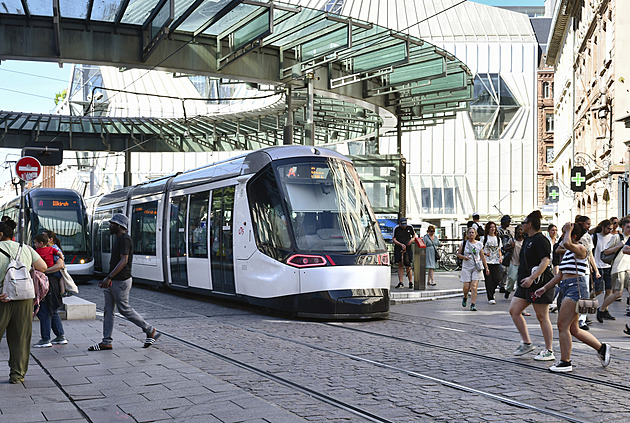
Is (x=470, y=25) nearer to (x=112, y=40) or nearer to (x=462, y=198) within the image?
(x=462, y=198)

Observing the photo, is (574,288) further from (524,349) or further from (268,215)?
(268,215)

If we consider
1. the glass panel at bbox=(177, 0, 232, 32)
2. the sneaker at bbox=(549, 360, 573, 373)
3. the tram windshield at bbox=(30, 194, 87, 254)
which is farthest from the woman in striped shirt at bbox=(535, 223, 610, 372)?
the tram windshield at bbox=(30, 194, 87, 254)

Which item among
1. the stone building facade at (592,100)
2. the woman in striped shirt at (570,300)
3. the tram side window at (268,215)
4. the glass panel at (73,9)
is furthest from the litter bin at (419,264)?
the woman in striped shirt at (570,300)

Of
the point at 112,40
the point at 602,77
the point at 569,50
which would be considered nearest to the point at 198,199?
the point at 112,40

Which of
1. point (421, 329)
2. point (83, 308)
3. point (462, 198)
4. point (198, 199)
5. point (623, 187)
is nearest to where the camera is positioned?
point (421, 329)

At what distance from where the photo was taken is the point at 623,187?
2883 cm

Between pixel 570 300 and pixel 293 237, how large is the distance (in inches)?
229

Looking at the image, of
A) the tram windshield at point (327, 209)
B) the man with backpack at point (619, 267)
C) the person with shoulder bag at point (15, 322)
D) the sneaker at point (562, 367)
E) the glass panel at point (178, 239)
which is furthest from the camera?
the glass panel at point (178, 239)

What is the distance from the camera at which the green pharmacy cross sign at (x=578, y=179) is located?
34.6 metres

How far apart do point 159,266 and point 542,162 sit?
52.5m

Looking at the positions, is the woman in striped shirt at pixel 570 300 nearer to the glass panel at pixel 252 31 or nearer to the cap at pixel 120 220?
the cap at pixel 120 220

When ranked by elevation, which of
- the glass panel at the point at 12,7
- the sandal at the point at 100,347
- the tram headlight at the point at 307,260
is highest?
the glass panel at the point at 12,7

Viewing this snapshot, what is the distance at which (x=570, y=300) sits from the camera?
8.82 metres

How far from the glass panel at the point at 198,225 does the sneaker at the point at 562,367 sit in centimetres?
958
